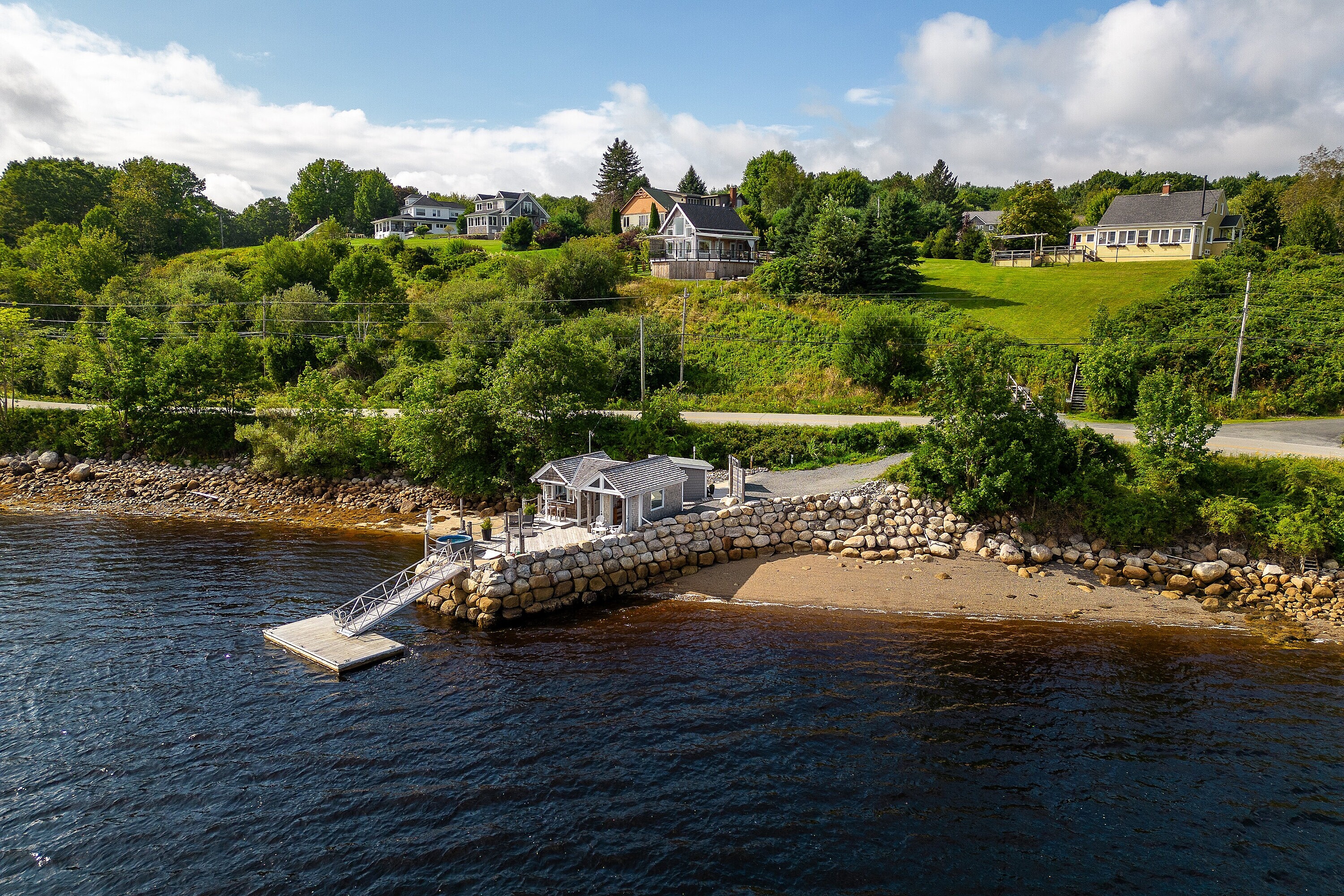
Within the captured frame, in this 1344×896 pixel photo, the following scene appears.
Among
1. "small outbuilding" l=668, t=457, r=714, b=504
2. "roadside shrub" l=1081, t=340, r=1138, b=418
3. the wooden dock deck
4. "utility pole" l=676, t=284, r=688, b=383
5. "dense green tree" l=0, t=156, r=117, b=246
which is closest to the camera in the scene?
the wooden dock deck

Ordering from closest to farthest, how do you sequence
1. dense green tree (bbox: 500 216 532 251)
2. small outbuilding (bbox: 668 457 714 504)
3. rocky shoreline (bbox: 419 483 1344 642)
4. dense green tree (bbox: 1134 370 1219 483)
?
rocky shoreline (bbox: 419 483 1344 642)
dense green tree (bbox: 1134 370 1219 483)
small outbuilding (bbox: 668 457 714 504)
dense green tree (bbox: 500 216 532 251)

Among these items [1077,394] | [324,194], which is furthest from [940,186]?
[324,194]

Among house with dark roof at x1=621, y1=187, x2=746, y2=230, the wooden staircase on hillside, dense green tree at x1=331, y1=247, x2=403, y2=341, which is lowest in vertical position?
the wooden staircase on hillside

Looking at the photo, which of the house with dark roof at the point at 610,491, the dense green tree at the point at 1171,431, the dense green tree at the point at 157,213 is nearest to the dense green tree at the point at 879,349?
the dense green tree at the point at 1171,431

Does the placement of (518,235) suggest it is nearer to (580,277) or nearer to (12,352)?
(580,277)

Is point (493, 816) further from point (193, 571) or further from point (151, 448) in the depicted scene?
point (151, 448)

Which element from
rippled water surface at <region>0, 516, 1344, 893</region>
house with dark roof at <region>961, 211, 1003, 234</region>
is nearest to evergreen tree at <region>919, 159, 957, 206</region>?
house with dark roof at <region>961, 211, 1003, 234</region>

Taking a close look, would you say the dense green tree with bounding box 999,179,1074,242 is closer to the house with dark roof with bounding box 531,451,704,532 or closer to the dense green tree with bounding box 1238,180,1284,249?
the dense green tree with bounding box 1238,180,1284,249

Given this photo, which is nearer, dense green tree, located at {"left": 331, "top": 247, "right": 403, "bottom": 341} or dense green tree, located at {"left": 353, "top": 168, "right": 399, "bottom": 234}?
dense green tree, located at {"left": 331, "top": 247, "right": 403, "bottom": 341}
